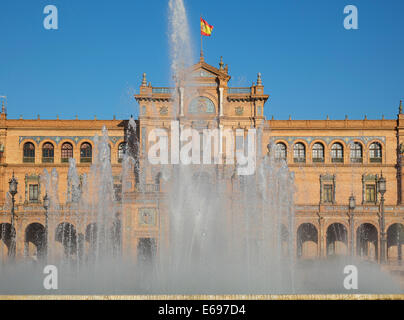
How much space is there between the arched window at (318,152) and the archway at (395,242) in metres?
9.61

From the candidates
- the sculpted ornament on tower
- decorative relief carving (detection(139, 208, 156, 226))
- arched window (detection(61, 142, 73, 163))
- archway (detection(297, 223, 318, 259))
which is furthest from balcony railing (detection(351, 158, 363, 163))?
arched window (detection(61, 142, 73, 163))

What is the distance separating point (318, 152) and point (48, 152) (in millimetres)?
26953

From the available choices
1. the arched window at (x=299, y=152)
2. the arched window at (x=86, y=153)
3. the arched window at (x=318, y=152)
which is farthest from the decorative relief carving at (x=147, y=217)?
the arched window at (x=318, y=152)

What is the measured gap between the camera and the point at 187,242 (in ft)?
111

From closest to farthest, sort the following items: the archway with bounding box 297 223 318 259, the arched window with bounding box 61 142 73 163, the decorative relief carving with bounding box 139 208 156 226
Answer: the decorative relief carving with bounding box 139 208 156 226, the archway with bounding box 297 223 318 259, the arched window with bounding box 61 142 73 163

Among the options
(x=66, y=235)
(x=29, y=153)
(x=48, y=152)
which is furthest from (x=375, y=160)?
(x=29, y=153)

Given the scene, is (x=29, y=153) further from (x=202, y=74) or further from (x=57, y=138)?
(x=202, y=74)

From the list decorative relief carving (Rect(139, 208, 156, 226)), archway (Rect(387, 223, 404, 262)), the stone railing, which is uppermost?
the stone railing

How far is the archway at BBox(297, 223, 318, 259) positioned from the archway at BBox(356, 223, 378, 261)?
12.5 feet

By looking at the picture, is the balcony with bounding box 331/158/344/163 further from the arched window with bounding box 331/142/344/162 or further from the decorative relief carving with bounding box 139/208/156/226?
the decorative relief carving with bounding box 139/208/156/226

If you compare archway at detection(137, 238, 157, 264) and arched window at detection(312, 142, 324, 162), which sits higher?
arched window at detection(312, 142, 324, 162)

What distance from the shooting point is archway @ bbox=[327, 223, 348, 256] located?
155ft

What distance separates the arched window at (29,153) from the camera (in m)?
52.5
